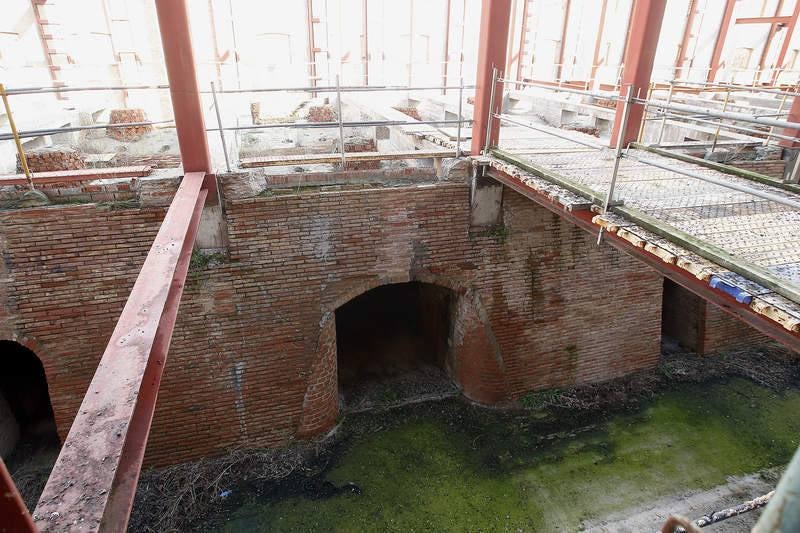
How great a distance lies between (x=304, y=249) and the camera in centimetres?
606

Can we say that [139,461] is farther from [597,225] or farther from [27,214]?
[27,214]

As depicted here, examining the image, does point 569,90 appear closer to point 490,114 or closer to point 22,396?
point 490,114

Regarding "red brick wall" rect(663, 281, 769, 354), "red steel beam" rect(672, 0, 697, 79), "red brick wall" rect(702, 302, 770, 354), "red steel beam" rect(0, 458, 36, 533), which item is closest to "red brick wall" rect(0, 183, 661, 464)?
"red brick wall" rect(663, 281, 769, 354)

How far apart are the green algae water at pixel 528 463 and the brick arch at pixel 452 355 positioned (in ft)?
1.18

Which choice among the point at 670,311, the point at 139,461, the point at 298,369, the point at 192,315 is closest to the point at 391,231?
the point at 298,369

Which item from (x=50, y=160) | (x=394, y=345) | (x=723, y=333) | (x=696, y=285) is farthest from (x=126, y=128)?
(x=723, y=333)

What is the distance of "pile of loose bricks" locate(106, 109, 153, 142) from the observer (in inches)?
467

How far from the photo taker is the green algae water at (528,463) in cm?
578

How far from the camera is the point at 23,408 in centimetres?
708

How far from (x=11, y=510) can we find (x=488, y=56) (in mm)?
6226

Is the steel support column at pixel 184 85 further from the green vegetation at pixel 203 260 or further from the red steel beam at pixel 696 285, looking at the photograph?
the red steel beam at pixel 696 285

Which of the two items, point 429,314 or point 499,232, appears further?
point 429,314

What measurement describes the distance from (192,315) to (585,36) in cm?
Result: 2210

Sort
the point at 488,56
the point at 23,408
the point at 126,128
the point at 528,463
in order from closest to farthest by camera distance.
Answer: the point at 488,56, the point at 528,463, the point at 23,408, the point at 126,128
